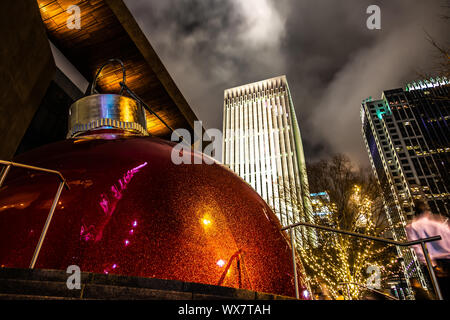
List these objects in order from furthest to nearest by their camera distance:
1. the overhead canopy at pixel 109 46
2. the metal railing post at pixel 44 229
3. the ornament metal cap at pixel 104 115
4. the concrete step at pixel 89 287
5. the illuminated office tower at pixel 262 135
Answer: the illuminated office tower at pixel 262 135 → the overhead canopy at pixel 109 46 → the ornament metal cap at pixel 104 115 → the metal railing post at pixel 44 229 → the concrete step at pixel 89 287

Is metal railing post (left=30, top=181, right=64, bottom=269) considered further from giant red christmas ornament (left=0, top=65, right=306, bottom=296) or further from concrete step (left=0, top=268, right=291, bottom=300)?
concrete step (left=0, top=268, right=291, bottom=300)

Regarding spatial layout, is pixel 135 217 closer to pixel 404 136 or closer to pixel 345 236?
pixel 345 236

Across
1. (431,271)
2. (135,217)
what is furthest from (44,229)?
(431,271)

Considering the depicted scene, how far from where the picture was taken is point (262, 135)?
73500mm

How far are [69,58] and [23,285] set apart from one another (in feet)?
17.2

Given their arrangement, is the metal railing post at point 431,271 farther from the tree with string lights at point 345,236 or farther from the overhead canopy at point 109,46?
the tree with string lights at point 345,236

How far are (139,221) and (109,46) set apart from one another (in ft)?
15.5

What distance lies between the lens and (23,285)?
3.62 feet

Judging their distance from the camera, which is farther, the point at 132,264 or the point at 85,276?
the point at 132,264

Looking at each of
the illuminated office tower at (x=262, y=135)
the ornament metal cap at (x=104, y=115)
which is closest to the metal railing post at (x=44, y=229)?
the ornament metal cap at (x=104, y=115)

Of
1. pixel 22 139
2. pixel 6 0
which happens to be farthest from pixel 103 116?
pixel 22 139

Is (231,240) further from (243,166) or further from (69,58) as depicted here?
(243,166)

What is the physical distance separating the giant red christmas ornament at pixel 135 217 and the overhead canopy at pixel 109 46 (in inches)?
130

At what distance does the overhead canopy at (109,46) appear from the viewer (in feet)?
14.1
